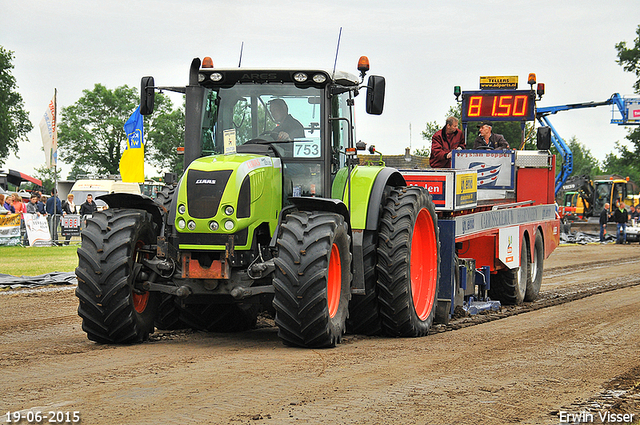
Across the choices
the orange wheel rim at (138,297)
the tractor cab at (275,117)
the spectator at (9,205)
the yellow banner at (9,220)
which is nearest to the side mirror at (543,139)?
the tractor cab at (275,117)

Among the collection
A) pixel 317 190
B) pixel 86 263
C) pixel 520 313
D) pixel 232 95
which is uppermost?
pixel 232 95

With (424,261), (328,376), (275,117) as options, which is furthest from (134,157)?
(328,376)

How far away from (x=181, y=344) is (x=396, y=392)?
2810mm

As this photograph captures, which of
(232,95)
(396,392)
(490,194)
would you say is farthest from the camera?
(490,194)

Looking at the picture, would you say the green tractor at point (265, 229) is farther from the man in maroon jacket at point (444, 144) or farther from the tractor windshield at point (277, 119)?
the man in maroon jacket at point (444, 144)

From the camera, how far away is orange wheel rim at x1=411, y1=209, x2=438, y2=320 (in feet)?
30.9

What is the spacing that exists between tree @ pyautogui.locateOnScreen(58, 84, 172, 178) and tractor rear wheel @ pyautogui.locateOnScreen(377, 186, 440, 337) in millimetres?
62190

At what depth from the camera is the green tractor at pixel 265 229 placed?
7.30 meters

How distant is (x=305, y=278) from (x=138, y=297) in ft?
5.97

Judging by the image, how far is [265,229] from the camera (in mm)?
7824

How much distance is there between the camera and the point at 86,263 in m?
7.36

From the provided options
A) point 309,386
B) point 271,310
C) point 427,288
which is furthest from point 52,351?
point 427,288

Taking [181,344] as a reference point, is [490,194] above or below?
above

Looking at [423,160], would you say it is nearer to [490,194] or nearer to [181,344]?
[490,194]
